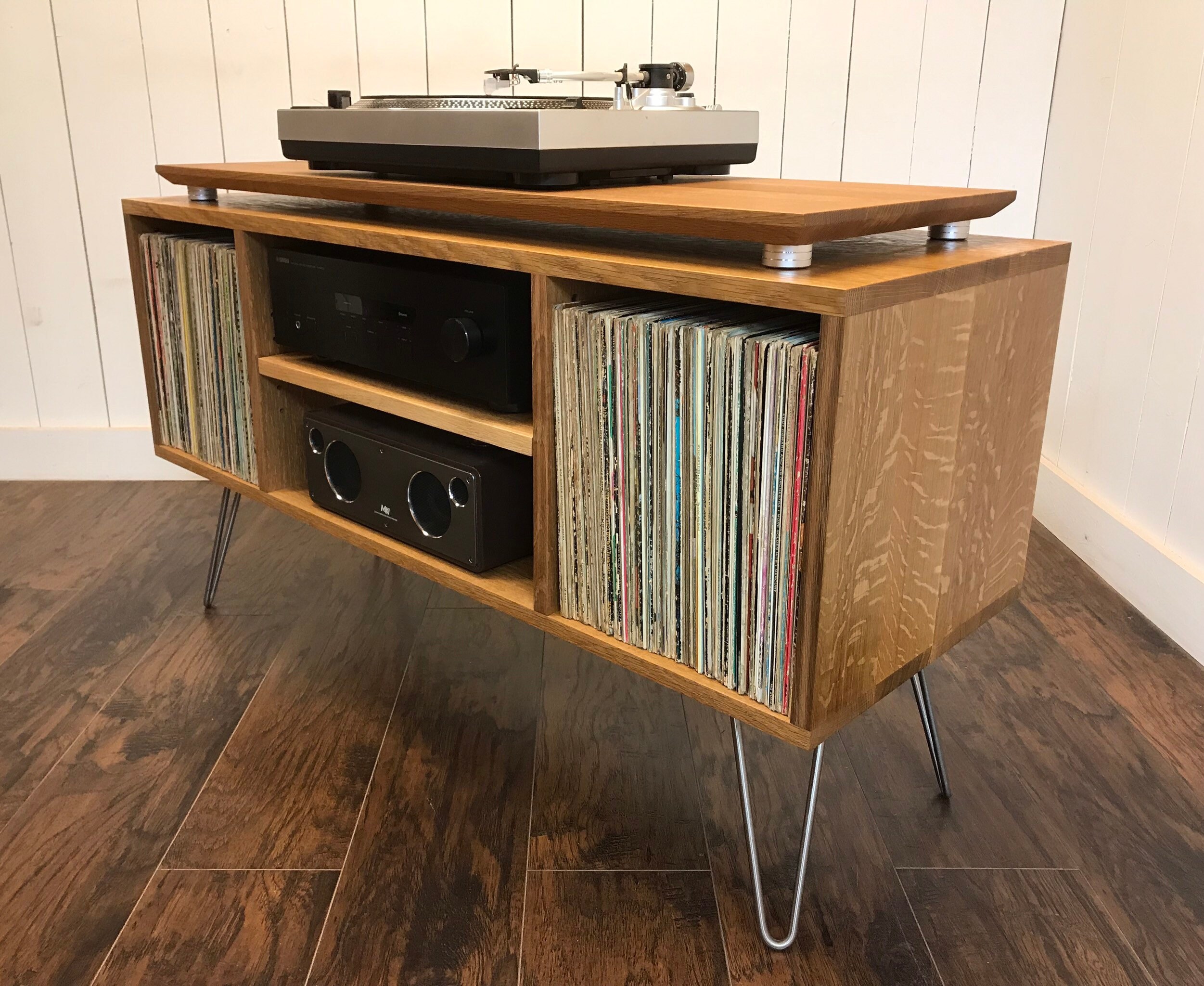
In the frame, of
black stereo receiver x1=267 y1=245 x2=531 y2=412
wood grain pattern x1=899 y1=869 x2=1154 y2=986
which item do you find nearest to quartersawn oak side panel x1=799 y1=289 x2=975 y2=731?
wood grain pattern x1=899 y1=869 x2=1154 y2=986

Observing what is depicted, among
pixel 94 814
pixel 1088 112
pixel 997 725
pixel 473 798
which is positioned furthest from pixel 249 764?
pixel 1088 112

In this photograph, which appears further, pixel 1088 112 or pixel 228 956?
pixel 1088 112

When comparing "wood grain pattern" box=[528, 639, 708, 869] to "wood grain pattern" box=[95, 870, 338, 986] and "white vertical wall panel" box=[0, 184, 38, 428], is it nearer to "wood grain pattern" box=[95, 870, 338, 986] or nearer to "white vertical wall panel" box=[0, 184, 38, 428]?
"wood grain pattern" box=[95, 870, 338, 986]

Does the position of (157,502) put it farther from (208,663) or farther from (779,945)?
(779,945)

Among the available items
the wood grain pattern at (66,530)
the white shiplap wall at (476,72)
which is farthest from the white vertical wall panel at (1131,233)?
the wood grain pattern at (66,530)

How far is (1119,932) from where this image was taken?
3.23 ft

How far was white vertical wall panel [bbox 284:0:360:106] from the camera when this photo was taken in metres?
1.99

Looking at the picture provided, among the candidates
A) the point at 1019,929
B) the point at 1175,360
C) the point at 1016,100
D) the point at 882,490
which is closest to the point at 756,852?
the point at 1019,929

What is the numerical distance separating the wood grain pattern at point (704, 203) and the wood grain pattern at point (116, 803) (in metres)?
0.66

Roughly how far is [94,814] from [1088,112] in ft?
6.20

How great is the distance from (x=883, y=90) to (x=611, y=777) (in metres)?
1.44

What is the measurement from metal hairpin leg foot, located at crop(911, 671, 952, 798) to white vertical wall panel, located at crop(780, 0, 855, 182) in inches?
48.6

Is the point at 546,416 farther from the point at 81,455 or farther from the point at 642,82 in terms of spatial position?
the point at 81,455

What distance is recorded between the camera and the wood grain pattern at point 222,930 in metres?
0.93
